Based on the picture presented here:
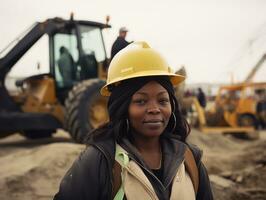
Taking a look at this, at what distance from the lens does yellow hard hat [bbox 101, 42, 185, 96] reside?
1986 millimetres

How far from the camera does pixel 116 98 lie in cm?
199

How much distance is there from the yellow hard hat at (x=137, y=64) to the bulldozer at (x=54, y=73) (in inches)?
272

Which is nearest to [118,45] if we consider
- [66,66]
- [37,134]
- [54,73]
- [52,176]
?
[52,176]

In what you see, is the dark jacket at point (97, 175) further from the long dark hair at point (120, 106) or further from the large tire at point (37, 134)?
the large tire at point (37, 134)

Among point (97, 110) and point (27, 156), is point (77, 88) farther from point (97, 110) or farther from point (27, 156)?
point (27, 156)

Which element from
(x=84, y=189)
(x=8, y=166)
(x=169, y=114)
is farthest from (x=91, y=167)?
(x=8, y=166)

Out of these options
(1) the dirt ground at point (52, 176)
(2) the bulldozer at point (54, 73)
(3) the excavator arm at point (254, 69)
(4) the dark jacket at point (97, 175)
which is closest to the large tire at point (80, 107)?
(2) the bulldozer at point (54, 73)

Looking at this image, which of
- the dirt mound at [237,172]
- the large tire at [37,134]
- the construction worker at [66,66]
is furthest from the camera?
the large tire at [37,134]

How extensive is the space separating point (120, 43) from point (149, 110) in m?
3.54

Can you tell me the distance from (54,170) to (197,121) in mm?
10527

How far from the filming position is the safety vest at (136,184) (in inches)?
69.9

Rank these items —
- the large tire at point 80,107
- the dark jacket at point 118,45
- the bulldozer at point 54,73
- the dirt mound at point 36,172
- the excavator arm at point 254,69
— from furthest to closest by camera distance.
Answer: the excavator arm at point 254,69
the bulldozer at point 54,73
the large tire at point 80,107
the dark jacket at point 118,45
the dirt mound at point 36,172

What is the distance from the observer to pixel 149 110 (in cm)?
195

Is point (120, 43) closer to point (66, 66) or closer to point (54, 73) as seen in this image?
Result: point (66, 66)
